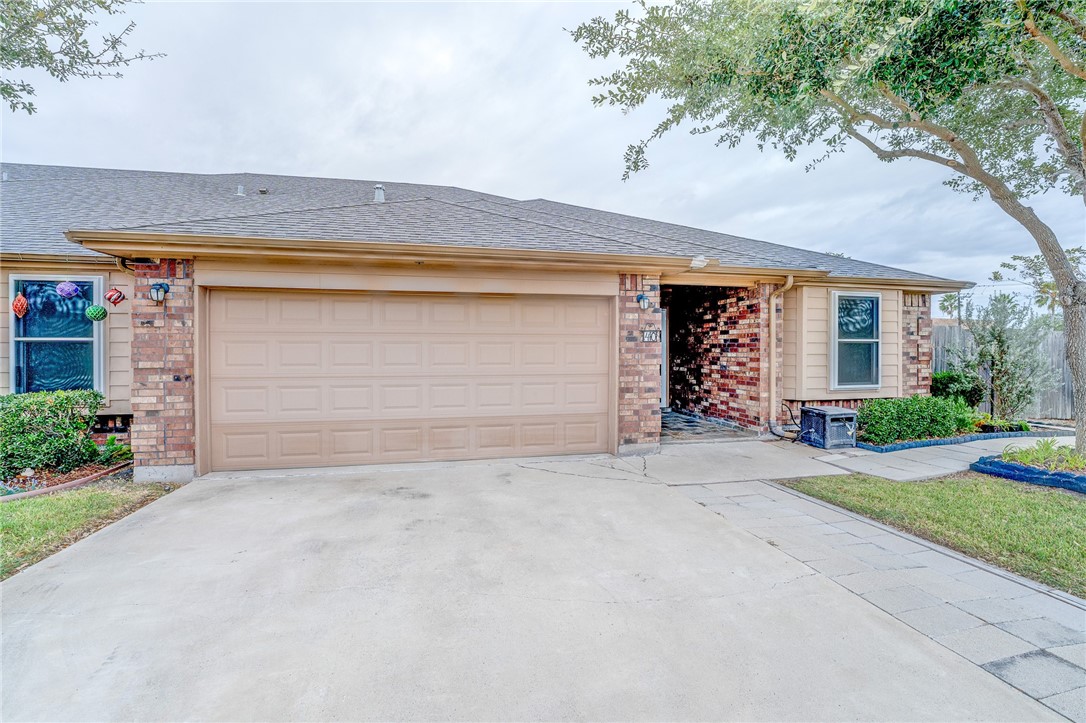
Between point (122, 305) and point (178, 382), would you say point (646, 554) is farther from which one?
point (122, 305)

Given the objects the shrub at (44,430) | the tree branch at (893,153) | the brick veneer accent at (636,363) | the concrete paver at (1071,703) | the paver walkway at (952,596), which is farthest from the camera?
the tree branch at (893,153)

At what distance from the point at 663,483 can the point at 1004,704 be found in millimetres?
3304

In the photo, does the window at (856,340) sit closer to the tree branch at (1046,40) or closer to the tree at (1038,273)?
the tree branch at (1046,40)

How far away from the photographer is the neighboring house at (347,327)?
517 cm

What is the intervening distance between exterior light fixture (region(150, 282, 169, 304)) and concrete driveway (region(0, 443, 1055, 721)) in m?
2.31

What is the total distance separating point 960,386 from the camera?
29.2ft

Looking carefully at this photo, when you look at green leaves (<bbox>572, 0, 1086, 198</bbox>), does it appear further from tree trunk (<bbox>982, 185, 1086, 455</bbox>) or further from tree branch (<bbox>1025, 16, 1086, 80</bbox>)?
tree trunk (<bbox>982, 185, 1086, 455</bbox>)

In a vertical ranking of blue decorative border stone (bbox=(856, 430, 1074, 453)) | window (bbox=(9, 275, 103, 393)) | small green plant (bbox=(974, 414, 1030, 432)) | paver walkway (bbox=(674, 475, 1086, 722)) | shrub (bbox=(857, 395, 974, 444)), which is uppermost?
window (bbox=(9, 275, 103, 393))

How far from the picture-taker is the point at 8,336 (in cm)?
586

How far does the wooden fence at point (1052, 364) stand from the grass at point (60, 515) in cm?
1327

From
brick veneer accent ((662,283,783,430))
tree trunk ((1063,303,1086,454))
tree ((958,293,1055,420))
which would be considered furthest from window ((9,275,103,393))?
tree ((958,293,1055,420))

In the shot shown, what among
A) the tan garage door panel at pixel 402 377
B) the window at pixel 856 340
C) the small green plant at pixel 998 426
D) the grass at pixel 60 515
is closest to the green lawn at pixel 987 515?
the window at pixel 856 340

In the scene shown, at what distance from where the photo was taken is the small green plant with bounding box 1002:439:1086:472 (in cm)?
518

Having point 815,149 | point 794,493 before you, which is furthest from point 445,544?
point 815,149
